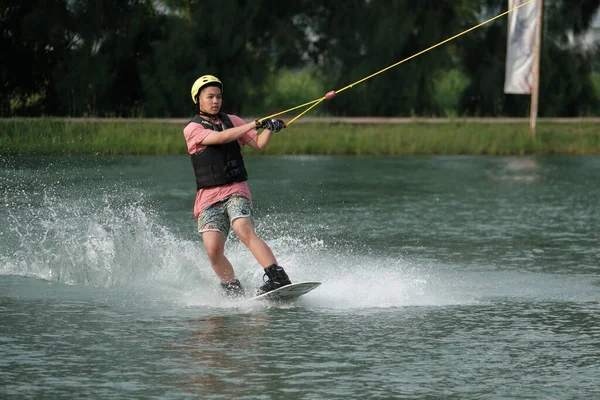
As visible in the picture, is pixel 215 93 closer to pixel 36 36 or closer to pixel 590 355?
pixel 590 355

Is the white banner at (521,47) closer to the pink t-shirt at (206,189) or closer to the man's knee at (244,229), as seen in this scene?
the pink t-shirt at (206,189)

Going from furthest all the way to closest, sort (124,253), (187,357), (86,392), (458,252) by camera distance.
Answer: (458,252) < (124,253) < (187,357) < (86,392)

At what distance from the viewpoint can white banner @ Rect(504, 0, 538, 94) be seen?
2709 cm

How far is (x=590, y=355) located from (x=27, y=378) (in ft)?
9.84

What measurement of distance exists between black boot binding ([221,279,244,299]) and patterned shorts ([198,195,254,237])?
1.11ft

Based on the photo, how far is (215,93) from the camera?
10812 millimetres

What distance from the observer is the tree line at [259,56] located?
2989cm

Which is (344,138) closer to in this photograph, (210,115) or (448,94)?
(448,94)

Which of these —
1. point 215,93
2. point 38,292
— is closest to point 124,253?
point 38,292

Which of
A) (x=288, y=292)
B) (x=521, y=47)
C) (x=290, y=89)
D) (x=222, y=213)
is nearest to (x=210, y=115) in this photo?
(x=222, y=213)

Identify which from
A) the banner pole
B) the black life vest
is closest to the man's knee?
the black life vest

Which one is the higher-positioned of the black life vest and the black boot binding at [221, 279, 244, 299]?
the black life vest

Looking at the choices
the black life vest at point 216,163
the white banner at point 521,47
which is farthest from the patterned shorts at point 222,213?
the white banner at point 521,47

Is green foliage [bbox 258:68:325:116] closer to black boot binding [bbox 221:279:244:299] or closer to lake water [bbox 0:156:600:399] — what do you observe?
lake water [bbox 0:156:600:399]
